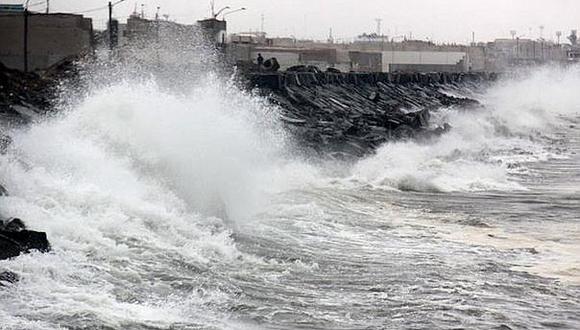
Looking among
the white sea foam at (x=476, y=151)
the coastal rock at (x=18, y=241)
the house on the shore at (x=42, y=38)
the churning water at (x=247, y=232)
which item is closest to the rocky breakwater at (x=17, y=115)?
the coastal rock at (x=18, y=241)

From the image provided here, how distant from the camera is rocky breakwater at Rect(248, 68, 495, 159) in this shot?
2447 cm

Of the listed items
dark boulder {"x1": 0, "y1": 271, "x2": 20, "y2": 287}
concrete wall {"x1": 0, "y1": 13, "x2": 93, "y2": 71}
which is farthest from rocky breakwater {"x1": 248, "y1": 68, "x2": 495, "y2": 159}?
dark boulder {"x1": 0, "y1": 271, "x2": 20, "y2": 287}

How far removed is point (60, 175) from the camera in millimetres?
12039

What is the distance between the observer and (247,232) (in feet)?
41.6

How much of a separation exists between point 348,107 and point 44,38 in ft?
42.3

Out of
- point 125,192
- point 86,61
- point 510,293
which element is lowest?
point 510,293

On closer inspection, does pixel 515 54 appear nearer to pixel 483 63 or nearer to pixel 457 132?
pixel 483 63

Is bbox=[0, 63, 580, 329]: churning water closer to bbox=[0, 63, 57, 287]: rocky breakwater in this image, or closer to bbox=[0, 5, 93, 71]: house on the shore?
bbox=[0, 63, 57, 287]: rocky breakwater

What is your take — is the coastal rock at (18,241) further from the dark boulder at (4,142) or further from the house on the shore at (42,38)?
the house on the shore at (42,38)

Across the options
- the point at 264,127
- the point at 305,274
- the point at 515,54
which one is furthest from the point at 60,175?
the point at 515,54

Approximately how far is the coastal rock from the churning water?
173 mm

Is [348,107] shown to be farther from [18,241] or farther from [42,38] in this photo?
[18,241]

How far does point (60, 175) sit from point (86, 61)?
15966 millimetres

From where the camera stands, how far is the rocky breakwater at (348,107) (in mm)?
24469
